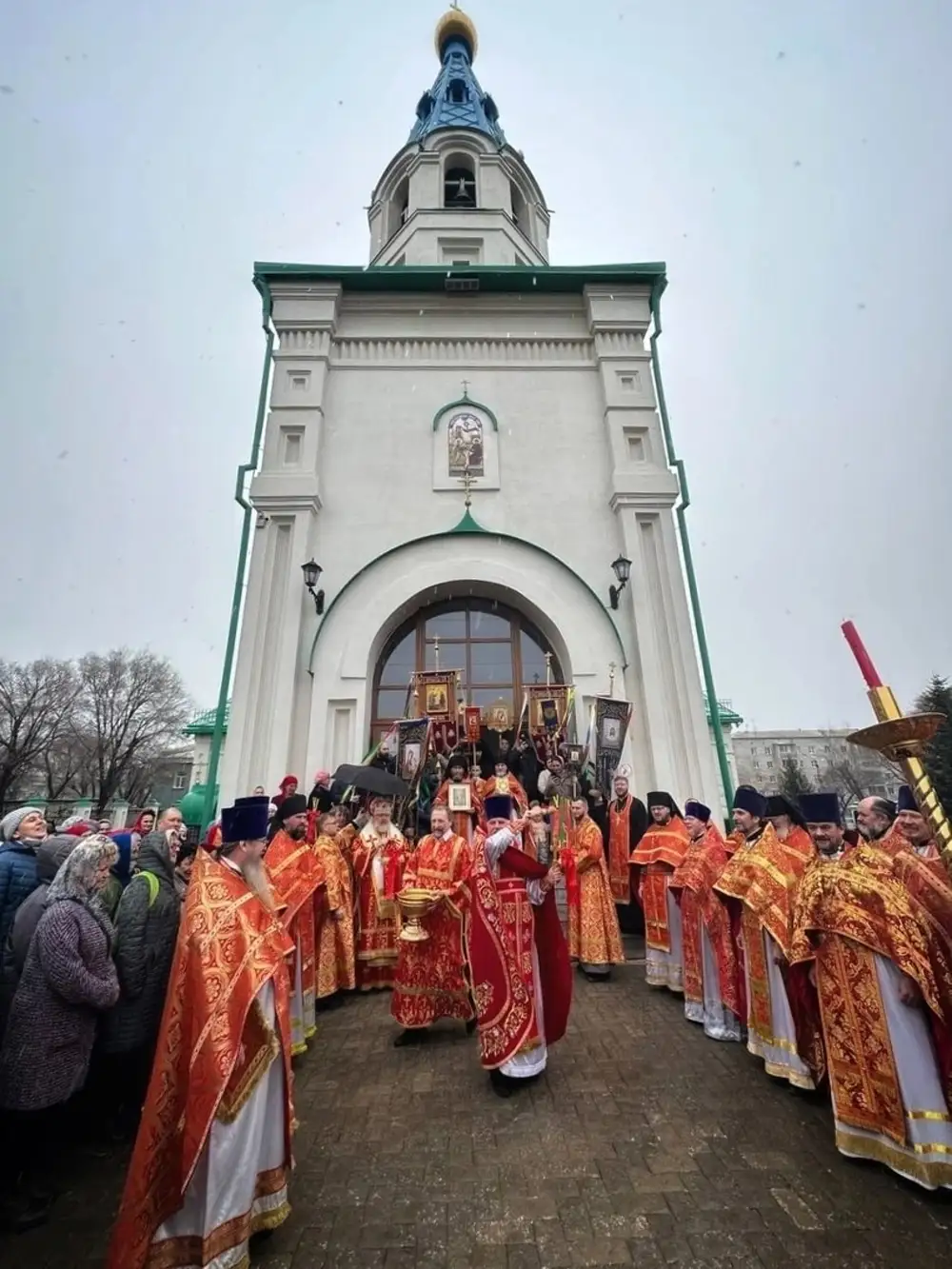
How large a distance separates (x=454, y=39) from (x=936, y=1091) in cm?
3346

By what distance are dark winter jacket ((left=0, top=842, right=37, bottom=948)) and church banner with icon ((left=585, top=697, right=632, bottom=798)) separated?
23.9 ft

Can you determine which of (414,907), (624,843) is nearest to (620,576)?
(624,843)

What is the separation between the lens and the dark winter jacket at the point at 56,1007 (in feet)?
9.31

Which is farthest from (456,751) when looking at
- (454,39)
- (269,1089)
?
(454,39)

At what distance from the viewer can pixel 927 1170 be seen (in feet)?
9.46

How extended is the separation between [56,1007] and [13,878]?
2.83 ft

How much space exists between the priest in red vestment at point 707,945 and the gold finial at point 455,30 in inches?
1196

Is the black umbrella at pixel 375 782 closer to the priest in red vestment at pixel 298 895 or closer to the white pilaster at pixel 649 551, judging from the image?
the priest in red vestment at pixel 298 895

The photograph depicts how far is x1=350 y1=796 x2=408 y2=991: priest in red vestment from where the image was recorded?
5.99 m

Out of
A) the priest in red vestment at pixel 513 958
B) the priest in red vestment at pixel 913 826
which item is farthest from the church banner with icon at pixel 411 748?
the priest in red vestment at pixel 913 826

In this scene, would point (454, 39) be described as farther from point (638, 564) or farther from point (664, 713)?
point (664, 713)

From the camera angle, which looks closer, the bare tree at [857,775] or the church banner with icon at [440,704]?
the church banner with icon at [440,704]

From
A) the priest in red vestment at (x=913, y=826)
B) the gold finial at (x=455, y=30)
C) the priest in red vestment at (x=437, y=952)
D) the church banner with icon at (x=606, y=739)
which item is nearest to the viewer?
the priest in red vestment at (x=913, y=826)

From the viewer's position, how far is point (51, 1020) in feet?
9.64
